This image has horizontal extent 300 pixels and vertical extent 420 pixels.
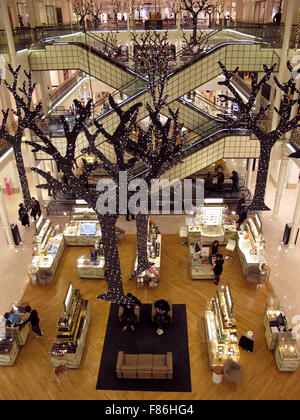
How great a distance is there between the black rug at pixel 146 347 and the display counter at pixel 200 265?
1.47m

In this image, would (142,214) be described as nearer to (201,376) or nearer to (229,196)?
(201,376)

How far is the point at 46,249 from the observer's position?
44.2 feet

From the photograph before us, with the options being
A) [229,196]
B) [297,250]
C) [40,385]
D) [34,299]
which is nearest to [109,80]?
[229,196]

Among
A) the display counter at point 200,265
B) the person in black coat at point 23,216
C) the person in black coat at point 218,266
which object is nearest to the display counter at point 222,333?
the person in black coat at point 218,266

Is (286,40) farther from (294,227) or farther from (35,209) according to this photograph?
(35,209)

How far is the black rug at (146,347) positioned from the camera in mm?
9164

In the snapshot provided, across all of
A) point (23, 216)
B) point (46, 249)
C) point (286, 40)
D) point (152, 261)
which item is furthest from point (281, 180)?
point (23, 216)

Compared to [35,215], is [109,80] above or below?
above

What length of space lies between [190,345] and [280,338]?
243 cm

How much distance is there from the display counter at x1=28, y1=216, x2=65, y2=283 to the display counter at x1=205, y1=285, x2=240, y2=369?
5.79 m

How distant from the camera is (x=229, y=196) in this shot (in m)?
18.0

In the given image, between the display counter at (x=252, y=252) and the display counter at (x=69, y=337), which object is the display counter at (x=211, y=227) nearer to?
the display counter at (x=252, y=252)

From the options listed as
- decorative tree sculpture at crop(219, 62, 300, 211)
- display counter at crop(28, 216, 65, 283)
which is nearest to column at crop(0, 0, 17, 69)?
display counter at crop(28, 216, 65, 283)

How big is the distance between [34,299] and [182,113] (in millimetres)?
9442
